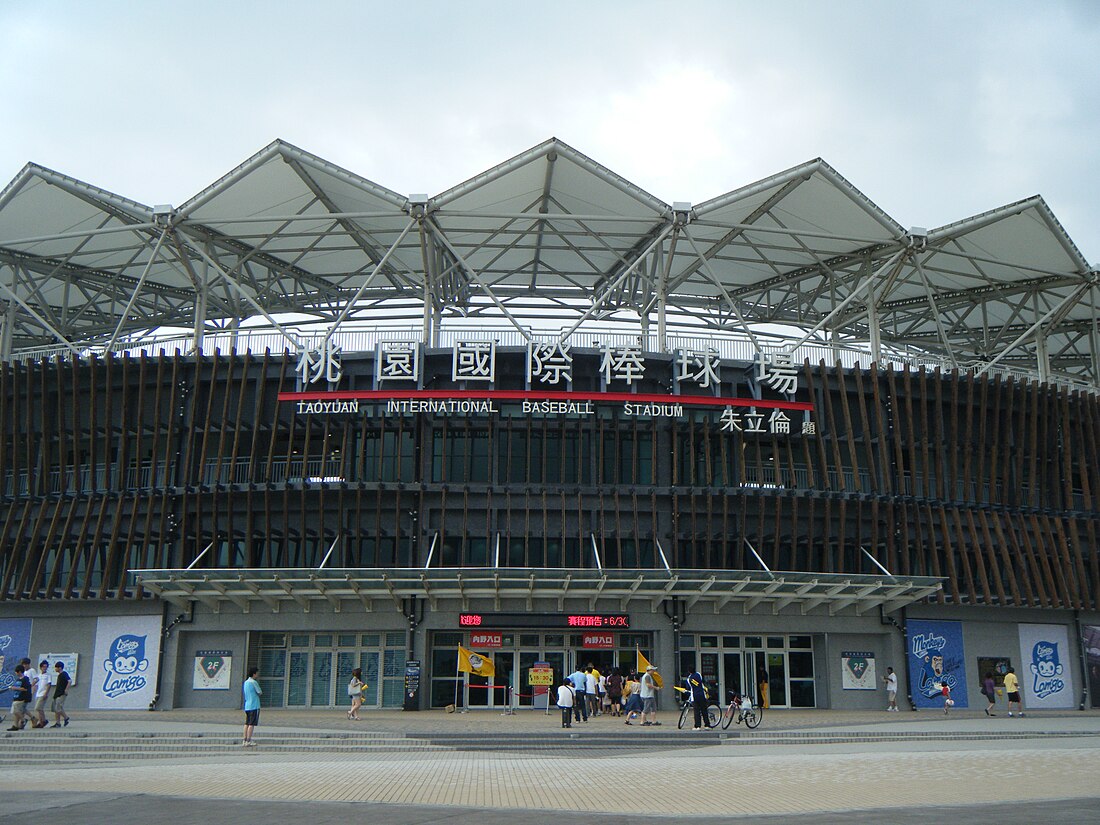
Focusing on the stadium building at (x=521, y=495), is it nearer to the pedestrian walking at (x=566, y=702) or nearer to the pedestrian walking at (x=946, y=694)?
the pedestrian walking at (x=946, y=694)

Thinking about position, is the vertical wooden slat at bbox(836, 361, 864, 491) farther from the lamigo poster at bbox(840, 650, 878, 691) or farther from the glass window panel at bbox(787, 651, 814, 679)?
the glass window panel at bbox(787, 651, 814, 679)

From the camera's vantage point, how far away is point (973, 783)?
15438 millimetres

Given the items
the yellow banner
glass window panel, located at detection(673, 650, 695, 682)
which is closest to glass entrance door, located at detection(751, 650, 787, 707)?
glass window panel, located at detection(673, 650, 695, 682)

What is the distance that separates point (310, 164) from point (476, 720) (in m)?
19.4

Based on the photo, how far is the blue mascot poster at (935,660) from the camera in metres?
35.6

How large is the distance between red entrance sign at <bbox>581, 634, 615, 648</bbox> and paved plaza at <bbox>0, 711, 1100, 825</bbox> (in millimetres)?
7114

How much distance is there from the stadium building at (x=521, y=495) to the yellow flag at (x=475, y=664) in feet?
5.49

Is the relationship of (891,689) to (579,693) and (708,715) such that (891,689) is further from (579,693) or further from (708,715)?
(579,693)

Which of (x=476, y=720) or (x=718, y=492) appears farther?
(x=718, y=492)

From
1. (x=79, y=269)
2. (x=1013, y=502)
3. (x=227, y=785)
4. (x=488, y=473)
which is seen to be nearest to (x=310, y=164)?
(x=488, y=473)

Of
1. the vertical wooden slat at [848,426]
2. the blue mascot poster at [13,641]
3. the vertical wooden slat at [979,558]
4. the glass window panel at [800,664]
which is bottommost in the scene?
the glass window panel at [800,664]

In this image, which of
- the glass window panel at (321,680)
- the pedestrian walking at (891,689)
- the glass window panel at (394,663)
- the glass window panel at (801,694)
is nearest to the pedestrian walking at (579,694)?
the glass window panel at (394,663)

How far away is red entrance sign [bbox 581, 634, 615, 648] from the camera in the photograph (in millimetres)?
34094

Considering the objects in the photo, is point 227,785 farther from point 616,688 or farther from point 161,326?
point 161,326
